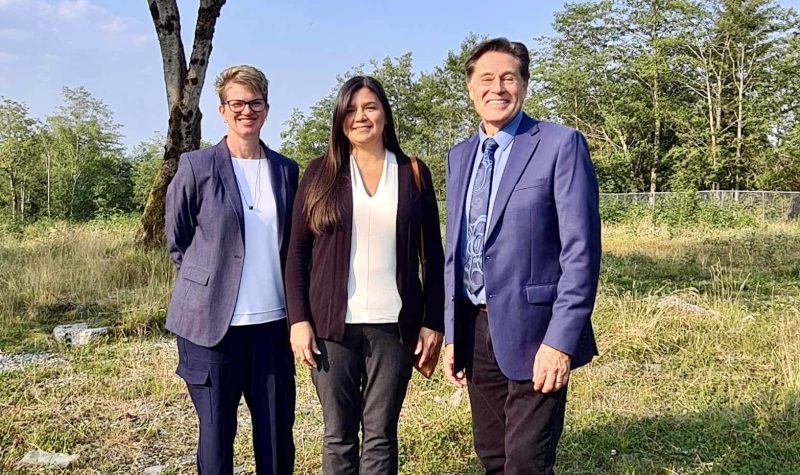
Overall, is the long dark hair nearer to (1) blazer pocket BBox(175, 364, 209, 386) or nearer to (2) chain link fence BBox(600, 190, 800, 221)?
(1) blazer pocket BBox(175, 364, 209, 386)

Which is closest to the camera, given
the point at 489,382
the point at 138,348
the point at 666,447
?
the point at 489,382

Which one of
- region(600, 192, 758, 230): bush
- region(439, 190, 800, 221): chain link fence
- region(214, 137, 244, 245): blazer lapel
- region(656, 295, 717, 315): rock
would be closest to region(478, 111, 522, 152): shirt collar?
region(214, 137, 244, 245): blazer lapel

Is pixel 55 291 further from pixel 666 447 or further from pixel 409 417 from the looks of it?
pixel 666 447

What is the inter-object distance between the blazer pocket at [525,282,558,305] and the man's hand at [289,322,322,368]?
818 millimetres

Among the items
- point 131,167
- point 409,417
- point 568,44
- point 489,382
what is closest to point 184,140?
point 409,417

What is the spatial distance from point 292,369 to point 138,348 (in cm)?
332

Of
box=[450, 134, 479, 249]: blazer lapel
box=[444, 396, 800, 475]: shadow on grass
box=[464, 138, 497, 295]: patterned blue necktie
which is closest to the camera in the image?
box=[464, 138, 497, 295]: patterned blue necktie

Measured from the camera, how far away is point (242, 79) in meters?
2.40

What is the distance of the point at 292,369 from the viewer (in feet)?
8.41

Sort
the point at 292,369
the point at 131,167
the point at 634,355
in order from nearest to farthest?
the point at 292,369 < the point at 634,355 < the point at 131,167

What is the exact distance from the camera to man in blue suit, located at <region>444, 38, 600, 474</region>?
6.31 ft

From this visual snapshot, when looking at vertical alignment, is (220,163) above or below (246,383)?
above

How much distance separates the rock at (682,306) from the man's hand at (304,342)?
4420mm

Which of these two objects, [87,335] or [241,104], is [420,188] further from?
[87,335]
